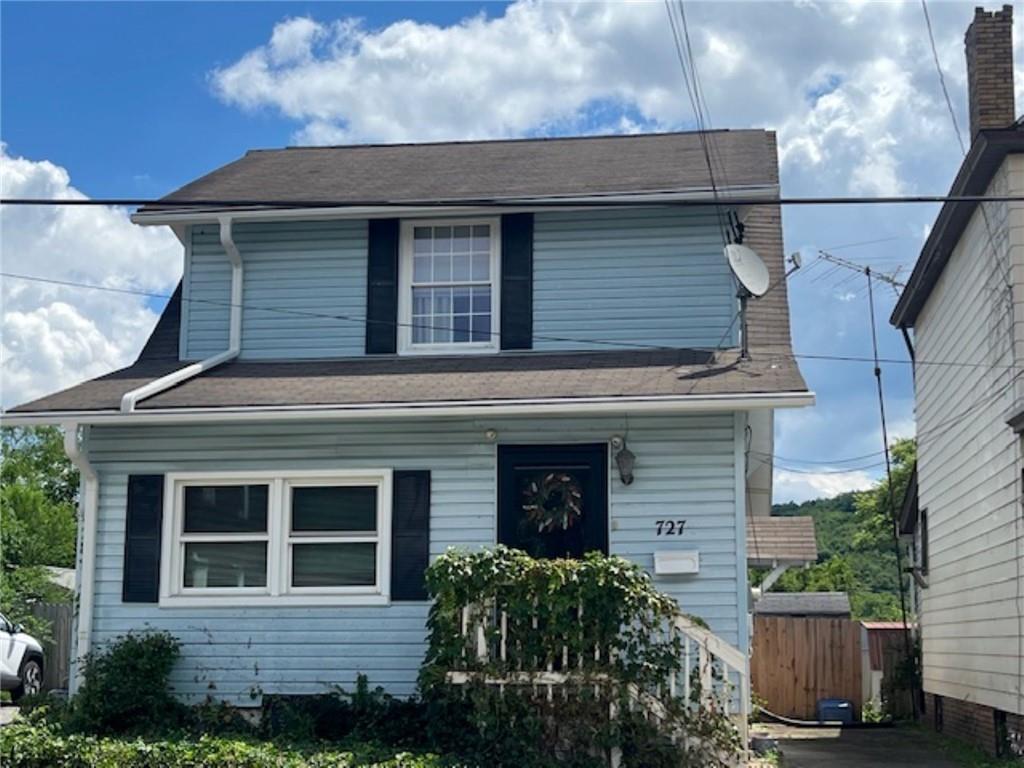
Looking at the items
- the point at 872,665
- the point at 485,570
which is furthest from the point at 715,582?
the point at 872,665

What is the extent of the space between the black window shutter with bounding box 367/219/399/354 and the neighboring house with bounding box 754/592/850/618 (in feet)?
46.6

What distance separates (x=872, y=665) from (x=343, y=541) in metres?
13.9

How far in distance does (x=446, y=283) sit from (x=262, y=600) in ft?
12.4

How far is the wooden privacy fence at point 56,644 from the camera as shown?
2048 centimetres

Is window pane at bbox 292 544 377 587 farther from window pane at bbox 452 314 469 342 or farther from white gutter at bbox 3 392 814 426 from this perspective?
window pane at bbox 452 314 469 342

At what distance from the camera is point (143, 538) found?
12148 millimetres

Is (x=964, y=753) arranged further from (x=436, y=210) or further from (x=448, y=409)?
(x=436, y=210)

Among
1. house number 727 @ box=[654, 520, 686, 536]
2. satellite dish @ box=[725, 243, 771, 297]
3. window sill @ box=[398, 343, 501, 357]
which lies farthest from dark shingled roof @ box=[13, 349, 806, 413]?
house number 727 @ box=[654, 520, 686, 536]

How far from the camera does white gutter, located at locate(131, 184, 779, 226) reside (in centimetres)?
1297

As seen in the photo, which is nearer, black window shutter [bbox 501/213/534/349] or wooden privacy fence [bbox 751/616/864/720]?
black window shutter [bbox 501/213/534/349]

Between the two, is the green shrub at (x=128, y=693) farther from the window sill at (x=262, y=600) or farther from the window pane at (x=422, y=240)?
the window pane at (x=422, y=240)

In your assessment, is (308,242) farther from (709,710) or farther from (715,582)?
(709,710)

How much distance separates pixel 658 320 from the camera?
13156 millimetres

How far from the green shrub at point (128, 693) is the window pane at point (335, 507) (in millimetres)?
1710
